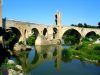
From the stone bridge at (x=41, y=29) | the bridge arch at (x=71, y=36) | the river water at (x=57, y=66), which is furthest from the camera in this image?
the bridge arch at (x=71, y=36)

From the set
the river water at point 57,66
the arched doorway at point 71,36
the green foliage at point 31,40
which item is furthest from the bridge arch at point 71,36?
the river water at point 57,66

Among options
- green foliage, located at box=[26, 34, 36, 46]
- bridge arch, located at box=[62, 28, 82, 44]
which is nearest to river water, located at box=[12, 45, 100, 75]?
green foliage, located at box=[26, 34, 36, 46]

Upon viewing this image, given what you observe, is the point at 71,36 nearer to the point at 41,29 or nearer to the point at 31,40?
the point at 41,29

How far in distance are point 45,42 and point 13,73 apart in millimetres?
42266

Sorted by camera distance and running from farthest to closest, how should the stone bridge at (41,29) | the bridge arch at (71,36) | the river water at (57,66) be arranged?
the bridge arch at (71,36), the stone bridge at (41,29), the river water at (57,66)

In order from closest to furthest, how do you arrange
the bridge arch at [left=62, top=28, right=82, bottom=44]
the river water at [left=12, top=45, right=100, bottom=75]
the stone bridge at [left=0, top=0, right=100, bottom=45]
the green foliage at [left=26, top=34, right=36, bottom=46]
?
the river water at [left=12, top=45, right=100, bottom=75] → the stone bridge at [left=0, top=0, right=100, bottom=45] → the green foliage at [left=26, top=34, right=36, bottom=46] → the bridge arch at [left=62, top=28, right=82, bottom=44]

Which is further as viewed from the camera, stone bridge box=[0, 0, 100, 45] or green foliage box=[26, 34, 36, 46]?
green foliage box=[26, 34, 36, 46]

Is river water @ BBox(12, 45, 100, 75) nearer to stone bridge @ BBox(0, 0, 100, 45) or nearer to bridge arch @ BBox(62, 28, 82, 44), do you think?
stone bridge @ BBox(0, 0, 100, 45)

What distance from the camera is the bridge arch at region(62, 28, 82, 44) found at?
7681 cm

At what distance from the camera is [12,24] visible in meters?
47.9

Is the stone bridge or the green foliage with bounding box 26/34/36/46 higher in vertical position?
the stone bridge

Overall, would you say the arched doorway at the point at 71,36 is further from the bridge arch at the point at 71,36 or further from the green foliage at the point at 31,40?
the green foliage at the point at 31,40

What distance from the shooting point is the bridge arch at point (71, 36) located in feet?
252

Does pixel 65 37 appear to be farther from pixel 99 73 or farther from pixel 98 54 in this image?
pixel 99 73
